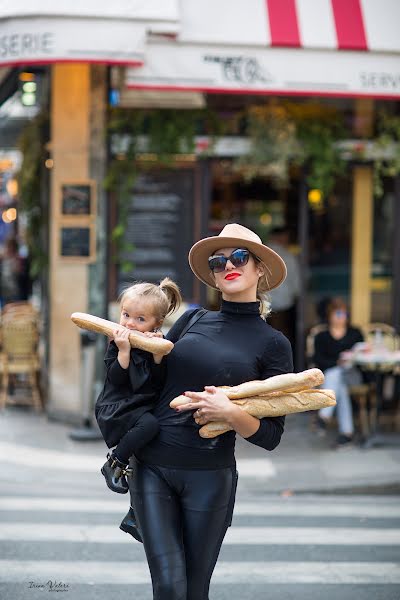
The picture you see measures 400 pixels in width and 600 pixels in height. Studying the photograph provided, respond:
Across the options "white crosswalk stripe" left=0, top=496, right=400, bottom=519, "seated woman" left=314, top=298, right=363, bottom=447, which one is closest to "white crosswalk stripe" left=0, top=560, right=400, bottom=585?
"white crosswalk stripe" left=0, top=496, right=400, bottom=519

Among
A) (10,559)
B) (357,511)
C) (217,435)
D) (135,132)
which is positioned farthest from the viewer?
(135,132)

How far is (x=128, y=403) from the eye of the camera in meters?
4.05

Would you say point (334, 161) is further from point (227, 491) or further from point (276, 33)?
point (227, 491)

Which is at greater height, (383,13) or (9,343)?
(383,13)

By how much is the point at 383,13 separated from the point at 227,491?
7782 mm

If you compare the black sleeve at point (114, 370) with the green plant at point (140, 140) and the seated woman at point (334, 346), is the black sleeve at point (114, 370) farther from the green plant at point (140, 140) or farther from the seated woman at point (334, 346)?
the green plant at point (140, 140)

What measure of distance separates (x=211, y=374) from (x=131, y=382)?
12.7 inches

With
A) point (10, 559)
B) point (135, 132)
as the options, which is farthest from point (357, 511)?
point (135, 132)

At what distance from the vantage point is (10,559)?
21.1ft

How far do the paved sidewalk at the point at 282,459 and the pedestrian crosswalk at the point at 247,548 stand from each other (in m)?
0.39

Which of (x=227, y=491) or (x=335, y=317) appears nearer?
(x=227, y=491)

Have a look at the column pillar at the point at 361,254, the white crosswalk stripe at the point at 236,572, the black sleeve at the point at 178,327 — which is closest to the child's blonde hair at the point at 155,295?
the black sleeve at the point at 178,327

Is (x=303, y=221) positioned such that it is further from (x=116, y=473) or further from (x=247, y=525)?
(x=116, y=473)

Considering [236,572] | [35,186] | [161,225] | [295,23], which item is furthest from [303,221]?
[236,572]
